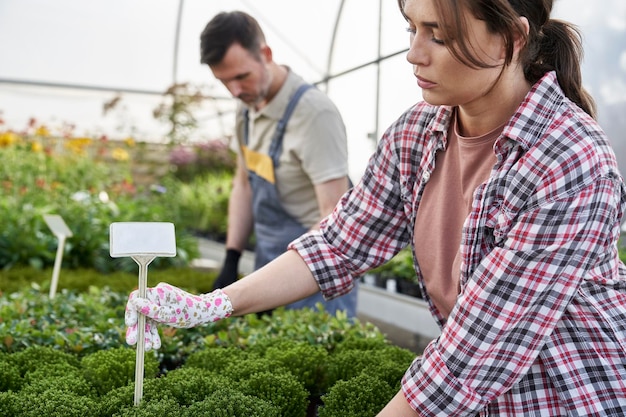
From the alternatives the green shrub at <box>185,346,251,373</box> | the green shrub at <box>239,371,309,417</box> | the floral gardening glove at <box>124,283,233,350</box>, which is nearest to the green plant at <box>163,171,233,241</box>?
the green shrub at <box>185,346,251,373</box>

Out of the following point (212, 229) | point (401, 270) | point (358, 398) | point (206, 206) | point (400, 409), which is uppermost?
point (400, 409)

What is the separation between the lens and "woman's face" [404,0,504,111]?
112cm


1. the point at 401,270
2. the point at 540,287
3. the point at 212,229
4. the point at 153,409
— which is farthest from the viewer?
the point at 212,229

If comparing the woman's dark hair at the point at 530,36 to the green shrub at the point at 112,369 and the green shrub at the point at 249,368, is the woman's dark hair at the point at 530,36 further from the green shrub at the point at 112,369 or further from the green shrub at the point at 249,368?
the green shrub at the point at 112,369

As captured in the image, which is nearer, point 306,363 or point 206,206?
point 306,363

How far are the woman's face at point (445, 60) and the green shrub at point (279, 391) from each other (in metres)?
0.66

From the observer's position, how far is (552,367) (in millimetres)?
1135

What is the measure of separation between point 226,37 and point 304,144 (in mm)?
455

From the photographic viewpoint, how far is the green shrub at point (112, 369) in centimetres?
156

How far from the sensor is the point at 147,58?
10258mm

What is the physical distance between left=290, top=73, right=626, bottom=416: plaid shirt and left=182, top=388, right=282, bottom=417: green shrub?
0.32 meters

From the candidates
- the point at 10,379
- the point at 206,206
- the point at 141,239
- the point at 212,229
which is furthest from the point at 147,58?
the point at 141,239

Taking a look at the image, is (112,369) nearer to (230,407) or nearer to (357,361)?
(230,407)

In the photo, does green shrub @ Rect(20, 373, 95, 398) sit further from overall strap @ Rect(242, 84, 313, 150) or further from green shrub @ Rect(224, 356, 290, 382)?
overall strap @ Rect(242, 84, 313, 150)
